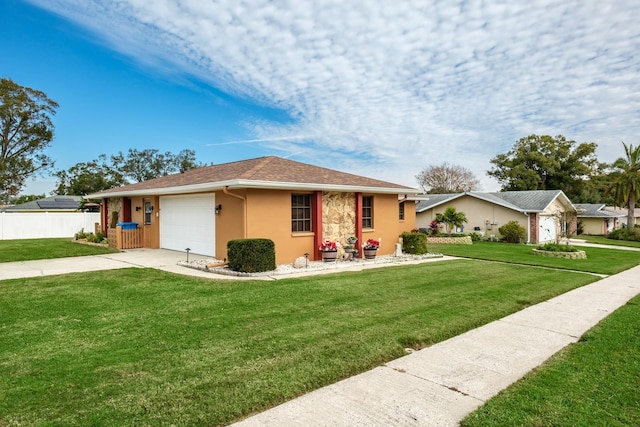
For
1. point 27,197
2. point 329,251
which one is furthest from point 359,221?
point 27,197

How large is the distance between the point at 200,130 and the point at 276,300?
19566 millimetres

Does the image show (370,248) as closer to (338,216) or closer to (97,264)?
(338,216)

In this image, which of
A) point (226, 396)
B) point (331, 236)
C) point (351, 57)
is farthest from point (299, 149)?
point (226, 396)

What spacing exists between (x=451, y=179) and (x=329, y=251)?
42.7 m

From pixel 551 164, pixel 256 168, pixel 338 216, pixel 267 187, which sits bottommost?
pixel 338 216

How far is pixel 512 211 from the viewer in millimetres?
25156

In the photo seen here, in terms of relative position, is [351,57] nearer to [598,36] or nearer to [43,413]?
[598,36]

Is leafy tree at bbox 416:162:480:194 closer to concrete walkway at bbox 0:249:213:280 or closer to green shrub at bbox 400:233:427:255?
green shrub at bbox 400:233:427:255

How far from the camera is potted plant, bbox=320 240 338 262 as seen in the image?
1182cm

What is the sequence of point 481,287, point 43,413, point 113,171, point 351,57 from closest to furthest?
point 43,413, point 481,287, point 351,57, point 113,171

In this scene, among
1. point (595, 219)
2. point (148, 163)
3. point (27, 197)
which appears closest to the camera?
point (595, 219)

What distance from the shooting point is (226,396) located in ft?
11.0

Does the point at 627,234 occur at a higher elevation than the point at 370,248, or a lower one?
lower

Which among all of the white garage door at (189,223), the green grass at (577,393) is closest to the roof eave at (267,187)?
the white garage door at (189,223)
